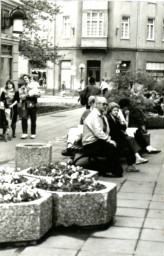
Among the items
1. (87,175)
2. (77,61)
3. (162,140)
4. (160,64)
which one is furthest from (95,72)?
(87,175)

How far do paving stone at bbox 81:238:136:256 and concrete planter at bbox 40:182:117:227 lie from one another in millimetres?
362

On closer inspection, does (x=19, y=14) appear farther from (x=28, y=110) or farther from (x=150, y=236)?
Result: (x=150, y=236)

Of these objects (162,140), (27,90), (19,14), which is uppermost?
(19,14)

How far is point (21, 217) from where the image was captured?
229 inches

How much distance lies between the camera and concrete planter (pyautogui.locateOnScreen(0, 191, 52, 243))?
5797 mm

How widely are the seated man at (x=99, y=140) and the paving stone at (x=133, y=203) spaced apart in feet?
6.11

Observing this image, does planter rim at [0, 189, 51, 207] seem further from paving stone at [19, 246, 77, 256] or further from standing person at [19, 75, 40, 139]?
standing person at [19, 75, 40, 139]

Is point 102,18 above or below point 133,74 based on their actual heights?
above

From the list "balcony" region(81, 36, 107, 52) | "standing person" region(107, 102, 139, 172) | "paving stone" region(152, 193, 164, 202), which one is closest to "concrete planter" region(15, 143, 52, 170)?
"standing person" region(107, 102, 139, 172)

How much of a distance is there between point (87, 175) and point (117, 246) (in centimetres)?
176

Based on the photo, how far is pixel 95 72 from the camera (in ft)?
171

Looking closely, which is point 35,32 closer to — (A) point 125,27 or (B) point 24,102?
(B) point 24,102

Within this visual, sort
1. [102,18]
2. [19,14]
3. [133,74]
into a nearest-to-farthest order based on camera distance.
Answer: [19,14] < [133,74] < [102,18]

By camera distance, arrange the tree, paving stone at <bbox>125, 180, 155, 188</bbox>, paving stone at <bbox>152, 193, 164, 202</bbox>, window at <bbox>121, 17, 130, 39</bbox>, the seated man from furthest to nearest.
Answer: window at <bbox>121, 17, 130, 39</bbox> < the tree < the seated man < paving stone at <bbox>125, 180, 155, 188</bbox> < paving stone at <bbox>152, 193, 164, 202</bbox>
